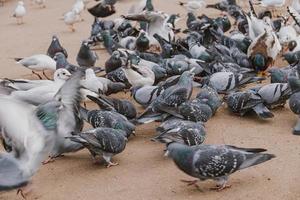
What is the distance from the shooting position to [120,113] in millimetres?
5406

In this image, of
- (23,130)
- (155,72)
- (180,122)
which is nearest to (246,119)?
(180,122)

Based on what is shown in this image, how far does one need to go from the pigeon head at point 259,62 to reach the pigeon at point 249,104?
4.32ft

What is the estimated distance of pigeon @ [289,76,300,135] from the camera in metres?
5.18

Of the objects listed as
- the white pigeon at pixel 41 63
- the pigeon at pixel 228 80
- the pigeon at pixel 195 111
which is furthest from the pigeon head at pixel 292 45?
the white pigeon at pixel 41 63

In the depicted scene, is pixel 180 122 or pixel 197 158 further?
pixel 180 122

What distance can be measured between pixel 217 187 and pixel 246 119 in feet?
5.24

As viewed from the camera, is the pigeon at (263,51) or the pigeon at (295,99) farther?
the pigeon at (263,51)

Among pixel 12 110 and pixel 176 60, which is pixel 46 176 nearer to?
pixel 12 110

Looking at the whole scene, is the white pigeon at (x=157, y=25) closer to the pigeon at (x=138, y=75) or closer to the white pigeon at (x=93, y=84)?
the pigeon at (x=138, y=75)

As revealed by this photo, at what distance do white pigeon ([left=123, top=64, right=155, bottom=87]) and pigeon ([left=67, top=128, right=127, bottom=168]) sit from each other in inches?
62.8

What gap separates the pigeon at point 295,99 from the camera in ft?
17.0

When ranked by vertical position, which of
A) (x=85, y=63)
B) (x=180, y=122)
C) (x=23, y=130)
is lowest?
(x=85, y=63)

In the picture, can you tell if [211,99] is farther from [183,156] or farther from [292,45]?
[292,45]

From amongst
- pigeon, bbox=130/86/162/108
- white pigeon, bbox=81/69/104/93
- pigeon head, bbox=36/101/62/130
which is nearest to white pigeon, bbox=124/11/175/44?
white pigeon, bbox=81/69/104/93
